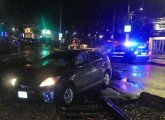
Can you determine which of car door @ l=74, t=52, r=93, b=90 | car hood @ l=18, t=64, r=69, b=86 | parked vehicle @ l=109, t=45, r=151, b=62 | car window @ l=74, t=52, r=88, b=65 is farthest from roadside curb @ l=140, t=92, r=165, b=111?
parked vehicle @ l=109, t=45, r=151, b=62

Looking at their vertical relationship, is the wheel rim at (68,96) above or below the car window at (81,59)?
below

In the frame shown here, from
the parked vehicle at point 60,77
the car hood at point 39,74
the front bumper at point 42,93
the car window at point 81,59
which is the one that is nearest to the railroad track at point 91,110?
the parked vehicle at point 60,77

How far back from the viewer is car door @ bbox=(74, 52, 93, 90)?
9735 millimetres

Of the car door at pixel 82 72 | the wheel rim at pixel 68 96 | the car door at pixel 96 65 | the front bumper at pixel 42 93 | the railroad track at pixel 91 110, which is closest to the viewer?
the railroad track at pixel 91 110

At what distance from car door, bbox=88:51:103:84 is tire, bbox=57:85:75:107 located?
1.68m

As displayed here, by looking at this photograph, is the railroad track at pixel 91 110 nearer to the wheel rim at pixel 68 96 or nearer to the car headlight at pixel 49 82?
the wheel rim at pixel 68 96

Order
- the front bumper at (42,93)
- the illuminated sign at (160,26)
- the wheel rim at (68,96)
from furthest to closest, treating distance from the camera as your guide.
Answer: the illuminated sign at (160,26), the wheel rim at (68,96), the front bumper at (42,93)

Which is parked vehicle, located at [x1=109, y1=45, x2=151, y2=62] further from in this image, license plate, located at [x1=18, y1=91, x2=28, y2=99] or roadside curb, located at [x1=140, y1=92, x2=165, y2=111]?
license plate, located at [x1=18, y1=91, x2=28, y2=99]

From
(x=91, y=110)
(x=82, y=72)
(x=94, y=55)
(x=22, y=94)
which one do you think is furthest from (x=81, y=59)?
(x=22, y=94)

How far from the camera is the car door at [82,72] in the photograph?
31.9 ft

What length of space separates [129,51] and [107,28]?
36854mm

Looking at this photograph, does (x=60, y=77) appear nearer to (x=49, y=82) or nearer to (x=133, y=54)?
(x=49, y=82)

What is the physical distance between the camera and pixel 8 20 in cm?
4850

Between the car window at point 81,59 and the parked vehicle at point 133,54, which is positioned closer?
the car window at point 81,59
